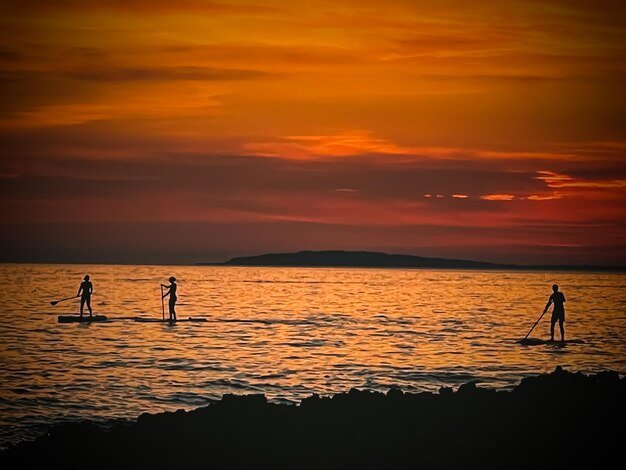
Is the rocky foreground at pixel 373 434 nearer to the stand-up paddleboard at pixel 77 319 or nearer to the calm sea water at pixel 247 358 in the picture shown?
the calm sea water at pixel 247 358

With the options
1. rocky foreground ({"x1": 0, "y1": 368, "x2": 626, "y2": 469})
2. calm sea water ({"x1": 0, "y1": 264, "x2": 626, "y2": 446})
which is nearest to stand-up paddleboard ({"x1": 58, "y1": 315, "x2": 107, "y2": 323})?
calm sea water ({"x1": 0, "y1": 264, "x2": 626, "y2": 446})

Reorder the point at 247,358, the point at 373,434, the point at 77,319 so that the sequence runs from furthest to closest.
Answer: the point at 77,319, the point at 247,358, the point at 373,434

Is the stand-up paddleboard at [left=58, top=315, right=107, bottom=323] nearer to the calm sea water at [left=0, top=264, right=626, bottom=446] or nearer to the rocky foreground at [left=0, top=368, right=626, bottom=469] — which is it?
the calm sea water at [left=0, top=264, right=626, bottom=446]

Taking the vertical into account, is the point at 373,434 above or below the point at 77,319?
above

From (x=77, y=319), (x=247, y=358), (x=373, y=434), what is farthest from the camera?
(x=77, y=319)

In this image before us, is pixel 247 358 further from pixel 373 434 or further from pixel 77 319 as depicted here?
pixel 77 319

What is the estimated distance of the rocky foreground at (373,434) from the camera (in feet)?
53.4

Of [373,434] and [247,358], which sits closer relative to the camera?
[373,434]

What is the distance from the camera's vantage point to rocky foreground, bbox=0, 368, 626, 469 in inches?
641

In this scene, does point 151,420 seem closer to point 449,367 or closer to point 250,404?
point 250,404

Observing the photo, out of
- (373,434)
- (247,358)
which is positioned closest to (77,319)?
(247,358)

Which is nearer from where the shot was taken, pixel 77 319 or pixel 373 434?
pixel 373 434

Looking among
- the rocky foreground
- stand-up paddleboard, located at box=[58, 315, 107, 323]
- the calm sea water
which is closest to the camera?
the rocky foreground

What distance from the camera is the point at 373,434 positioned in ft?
57.1
